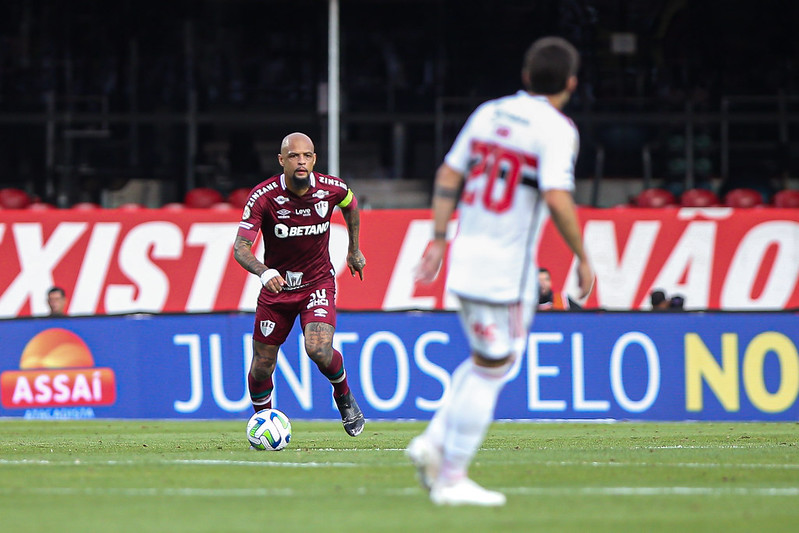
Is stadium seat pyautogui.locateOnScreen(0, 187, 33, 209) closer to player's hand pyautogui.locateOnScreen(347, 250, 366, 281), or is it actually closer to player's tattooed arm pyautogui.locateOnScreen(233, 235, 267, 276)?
player's hand pyautogui.locateOnScreen(347, 250, 366, 281)

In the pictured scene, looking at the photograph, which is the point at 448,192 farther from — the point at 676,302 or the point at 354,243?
the point at 676,302

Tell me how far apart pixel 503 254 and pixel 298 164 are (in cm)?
415

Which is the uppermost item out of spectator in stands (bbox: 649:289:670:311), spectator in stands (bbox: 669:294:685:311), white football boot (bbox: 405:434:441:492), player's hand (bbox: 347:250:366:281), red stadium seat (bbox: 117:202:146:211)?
player's hand (bbox: 347:250:366:281)

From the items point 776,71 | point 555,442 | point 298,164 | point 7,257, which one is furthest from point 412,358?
point 776,71

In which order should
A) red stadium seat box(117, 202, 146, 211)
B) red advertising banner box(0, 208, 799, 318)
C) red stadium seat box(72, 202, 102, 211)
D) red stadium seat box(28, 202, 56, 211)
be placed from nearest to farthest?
1. red advertising banner box(0, 208, 799, 318)
2. red stadium seat box(72, 202, 102, 211)
3. red stadium seat box(117, 202, 146, 211)
4. red stadium seat box(28, 202, 56, 211)

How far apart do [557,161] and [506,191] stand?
274mm

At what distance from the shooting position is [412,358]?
15578mm

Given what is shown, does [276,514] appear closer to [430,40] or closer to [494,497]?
[494,497]

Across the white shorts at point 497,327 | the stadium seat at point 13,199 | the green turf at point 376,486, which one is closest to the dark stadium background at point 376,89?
the stadium seat at point 13,199

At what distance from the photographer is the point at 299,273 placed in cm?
1058

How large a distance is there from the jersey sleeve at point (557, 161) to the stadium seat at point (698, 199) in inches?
609

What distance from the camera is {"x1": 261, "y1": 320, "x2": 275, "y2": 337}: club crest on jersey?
10.6 metres

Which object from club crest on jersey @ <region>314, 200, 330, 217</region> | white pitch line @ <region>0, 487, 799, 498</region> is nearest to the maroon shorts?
club crest on jersey @ <region>314, 200, 330, 217</region>

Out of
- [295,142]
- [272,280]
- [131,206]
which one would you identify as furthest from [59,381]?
[272,280]
